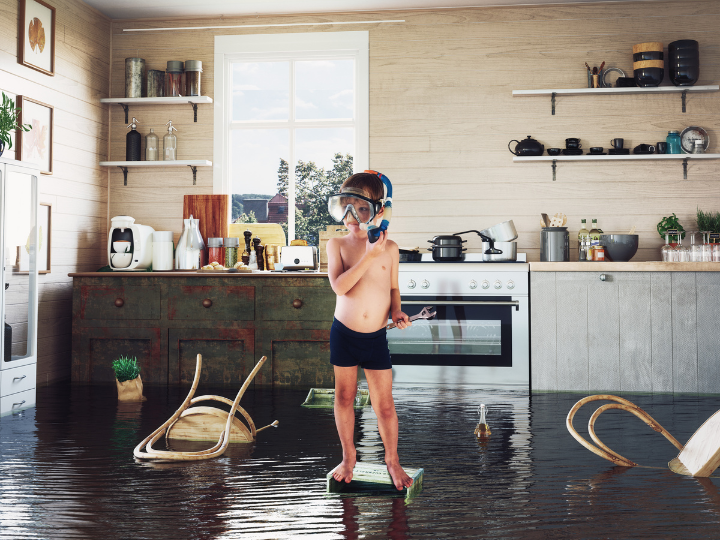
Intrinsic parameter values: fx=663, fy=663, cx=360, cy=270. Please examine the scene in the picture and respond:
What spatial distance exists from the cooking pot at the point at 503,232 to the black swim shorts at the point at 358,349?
8.16 feet

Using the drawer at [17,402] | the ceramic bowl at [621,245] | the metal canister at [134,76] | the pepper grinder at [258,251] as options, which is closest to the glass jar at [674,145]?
the ceramic bowl at [621,245]

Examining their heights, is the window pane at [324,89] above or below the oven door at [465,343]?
above

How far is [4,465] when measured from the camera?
248 cm

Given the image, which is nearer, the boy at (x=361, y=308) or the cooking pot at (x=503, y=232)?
Result: the boy at (x=361, y=308)

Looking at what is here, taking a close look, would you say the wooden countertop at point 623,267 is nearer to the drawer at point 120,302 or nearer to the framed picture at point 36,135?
the drawer at point 120,302

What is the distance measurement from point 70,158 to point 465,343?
2.88 metres

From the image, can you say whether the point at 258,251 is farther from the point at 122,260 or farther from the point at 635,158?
the point at 635,158

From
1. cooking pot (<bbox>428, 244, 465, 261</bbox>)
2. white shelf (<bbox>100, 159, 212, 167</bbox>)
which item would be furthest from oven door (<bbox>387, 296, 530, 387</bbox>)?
white shelf (<bbox>100, 159, 212, 167</bbox>)

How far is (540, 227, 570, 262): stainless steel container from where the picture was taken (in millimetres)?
4238

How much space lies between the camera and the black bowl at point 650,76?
429 cm

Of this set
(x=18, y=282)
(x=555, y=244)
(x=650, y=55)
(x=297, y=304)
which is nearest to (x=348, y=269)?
(x=297, y=304)

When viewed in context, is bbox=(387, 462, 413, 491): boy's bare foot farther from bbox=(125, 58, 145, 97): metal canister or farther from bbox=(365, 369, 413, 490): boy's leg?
bbox=(125, 58, 145, 97): metal canister

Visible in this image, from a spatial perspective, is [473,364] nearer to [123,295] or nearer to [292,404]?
[292,404]

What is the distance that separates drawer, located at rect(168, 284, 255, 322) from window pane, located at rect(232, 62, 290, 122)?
1.42 meters
